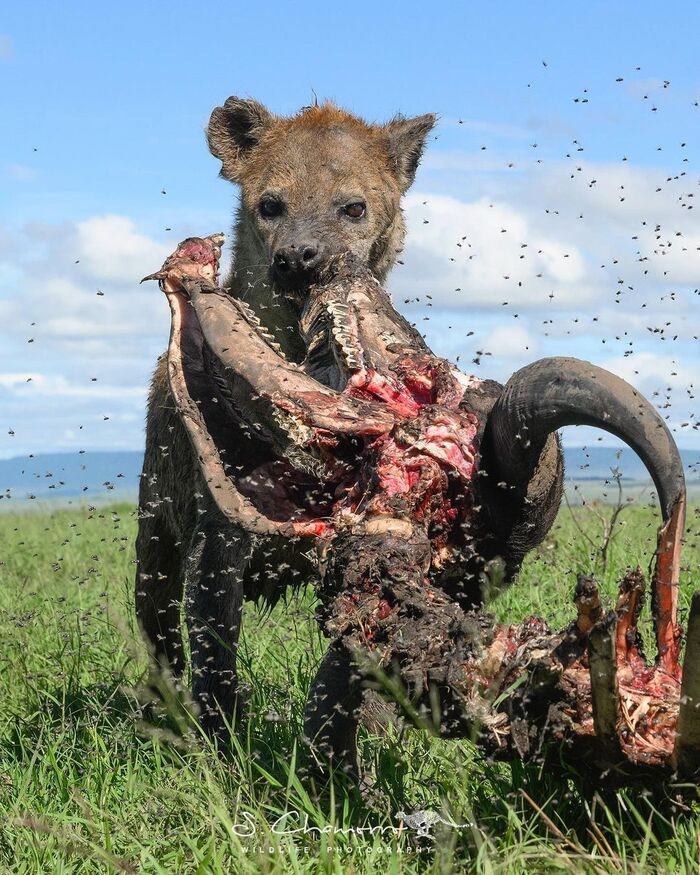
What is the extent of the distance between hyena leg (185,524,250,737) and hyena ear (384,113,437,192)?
2.65m

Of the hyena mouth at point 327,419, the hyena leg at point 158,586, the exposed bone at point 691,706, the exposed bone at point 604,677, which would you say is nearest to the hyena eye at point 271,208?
the hyena leg at point 158,586

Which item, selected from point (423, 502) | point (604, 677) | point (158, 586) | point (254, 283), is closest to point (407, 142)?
point (254, 283)

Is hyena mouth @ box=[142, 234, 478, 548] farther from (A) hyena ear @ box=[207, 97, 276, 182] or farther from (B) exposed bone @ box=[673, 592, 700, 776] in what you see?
(A) hyena ear @ box=[207, 97, 276, 182]

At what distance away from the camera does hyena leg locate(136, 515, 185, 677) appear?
5109mm

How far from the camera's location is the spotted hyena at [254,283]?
4.27 metres

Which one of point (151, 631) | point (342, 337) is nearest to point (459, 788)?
point (342, 337)

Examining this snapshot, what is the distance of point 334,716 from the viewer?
139 inches

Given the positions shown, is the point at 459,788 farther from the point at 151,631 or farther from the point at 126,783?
the point at 151,631

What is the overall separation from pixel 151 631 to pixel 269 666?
0.82m

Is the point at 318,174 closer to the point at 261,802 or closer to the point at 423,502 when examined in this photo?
the point at 423,502

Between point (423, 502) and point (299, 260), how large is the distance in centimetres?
195

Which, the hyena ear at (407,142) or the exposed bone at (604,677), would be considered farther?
the hyena ear at (407,142)

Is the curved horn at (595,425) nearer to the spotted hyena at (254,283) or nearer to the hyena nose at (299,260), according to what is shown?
the spotted hyena at (254,283)
